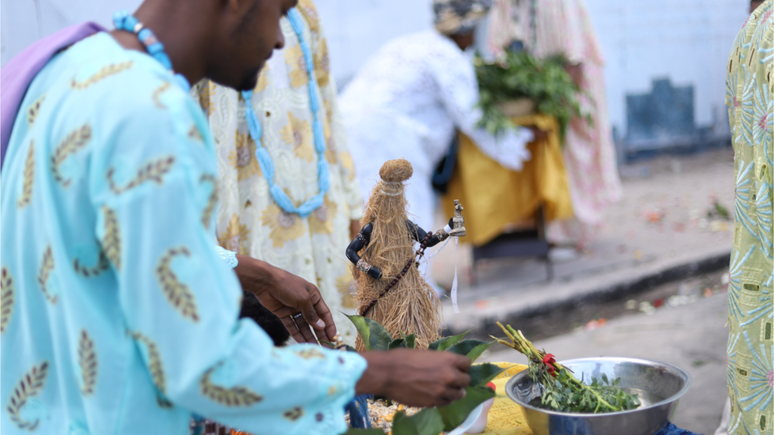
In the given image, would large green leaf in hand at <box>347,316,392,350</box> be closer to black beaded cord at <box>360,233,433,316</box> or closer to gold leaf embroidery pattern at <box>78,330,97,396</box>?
→ black beaded cord at <box>360,233,433,316</box>

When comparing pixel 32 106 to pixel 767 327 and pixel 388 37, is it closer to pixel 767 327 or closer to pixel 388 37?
pixel 767 327

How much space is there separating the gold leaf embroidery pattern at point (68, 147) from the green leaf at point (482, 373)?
0.80 meters

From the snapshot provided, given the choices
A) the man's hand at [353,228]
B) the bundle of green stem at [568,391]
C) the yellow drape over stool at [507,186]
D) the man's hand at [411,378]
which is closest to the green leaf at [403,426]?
the man's hand at [411,378]

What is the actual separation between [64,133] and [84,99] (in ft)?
0.18

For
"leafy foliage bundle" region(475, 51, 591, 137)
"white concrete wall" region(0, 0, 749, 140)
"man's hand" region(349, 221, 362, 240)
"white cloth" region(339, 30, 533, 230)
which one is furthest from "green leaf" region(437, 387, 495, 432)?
"white concrete wall" region(0, 0, 749, 140)

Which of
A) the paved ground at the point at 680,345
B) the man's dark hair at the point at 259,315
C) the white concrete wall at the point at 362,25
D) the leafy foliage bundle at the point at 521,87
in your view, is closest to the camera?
the man's dark hair at the point at 259,315

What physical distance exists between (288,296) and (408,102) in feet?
9.64

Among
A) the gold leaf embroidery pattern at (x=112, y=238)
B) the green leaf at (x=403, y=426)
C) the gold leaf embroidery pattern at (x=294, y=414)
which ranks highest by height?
the gold leaf embroidery pattern at (x=112, y=238)

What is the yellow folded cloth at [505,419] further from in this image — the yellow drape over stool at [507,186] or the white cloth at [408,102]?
the yellow drape over stool at [507,186]

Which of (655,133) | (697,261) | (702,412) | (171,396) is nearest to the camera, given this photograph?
(171,396)

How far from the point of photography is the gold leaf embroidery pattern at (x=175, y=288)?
0.85 meters

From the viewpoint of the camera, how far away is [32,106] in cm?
101

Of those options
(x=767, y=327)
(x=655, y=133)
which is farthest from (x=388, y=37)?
(x=767, y=327)

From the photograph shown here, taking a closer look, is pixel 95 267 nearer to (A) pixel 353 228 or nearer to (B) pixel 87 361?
(B) pixel 87 361
